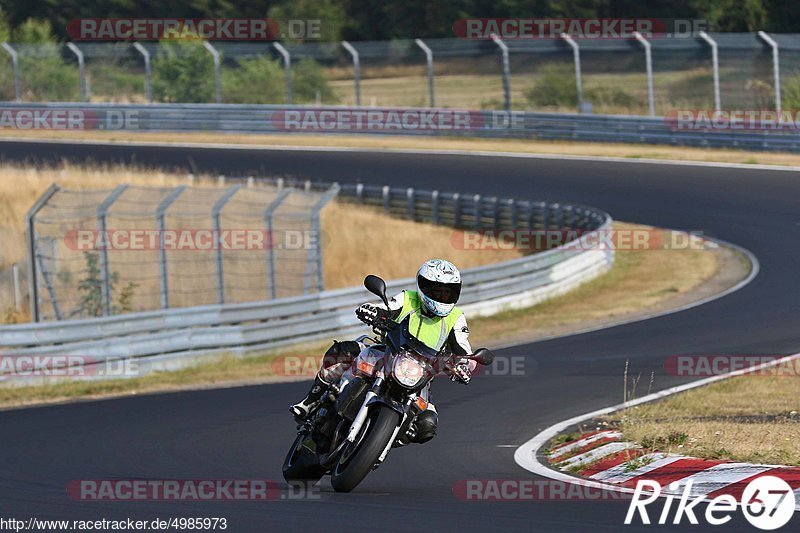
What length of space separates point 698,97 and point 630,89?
3328 mm

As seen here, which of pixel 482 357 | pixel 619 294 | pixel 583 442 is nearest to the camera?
pixel 482 357

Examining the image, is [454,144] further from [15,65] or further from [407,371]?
[407,371]

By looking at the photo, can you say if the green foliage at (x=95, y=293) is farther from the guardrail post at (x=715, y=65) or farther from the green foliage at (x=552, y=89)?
the green foliage at (x=552, y=89)

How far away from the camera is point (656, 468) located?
30.5 ft

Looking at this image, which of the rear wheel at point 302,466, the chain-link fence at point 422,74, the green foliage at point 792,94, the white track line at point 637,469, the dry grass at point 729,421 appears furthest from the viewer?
the chain-link fence at point 422,74

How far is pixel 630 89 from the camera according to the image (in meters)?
40.8

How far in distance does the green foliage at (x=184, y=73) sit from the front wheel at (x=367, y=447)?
36.6m

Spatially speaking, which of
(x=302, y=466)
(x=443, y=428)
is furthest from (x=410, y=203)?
(x=302, y=466)

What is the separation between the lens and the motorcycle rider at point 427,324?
27.8ft

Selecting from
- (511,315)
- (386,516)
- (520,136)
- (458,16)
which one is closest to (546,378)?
(511,315)

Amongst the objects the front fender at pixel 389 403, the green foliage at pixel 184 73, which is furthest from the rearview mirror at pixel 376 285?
the green foliage at pixel 184 73

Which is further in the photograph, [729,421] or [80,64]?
[80,64]

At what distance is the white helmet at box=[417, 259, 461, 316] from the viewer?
8.43 meters

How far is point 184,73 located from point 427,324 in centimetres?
3654
